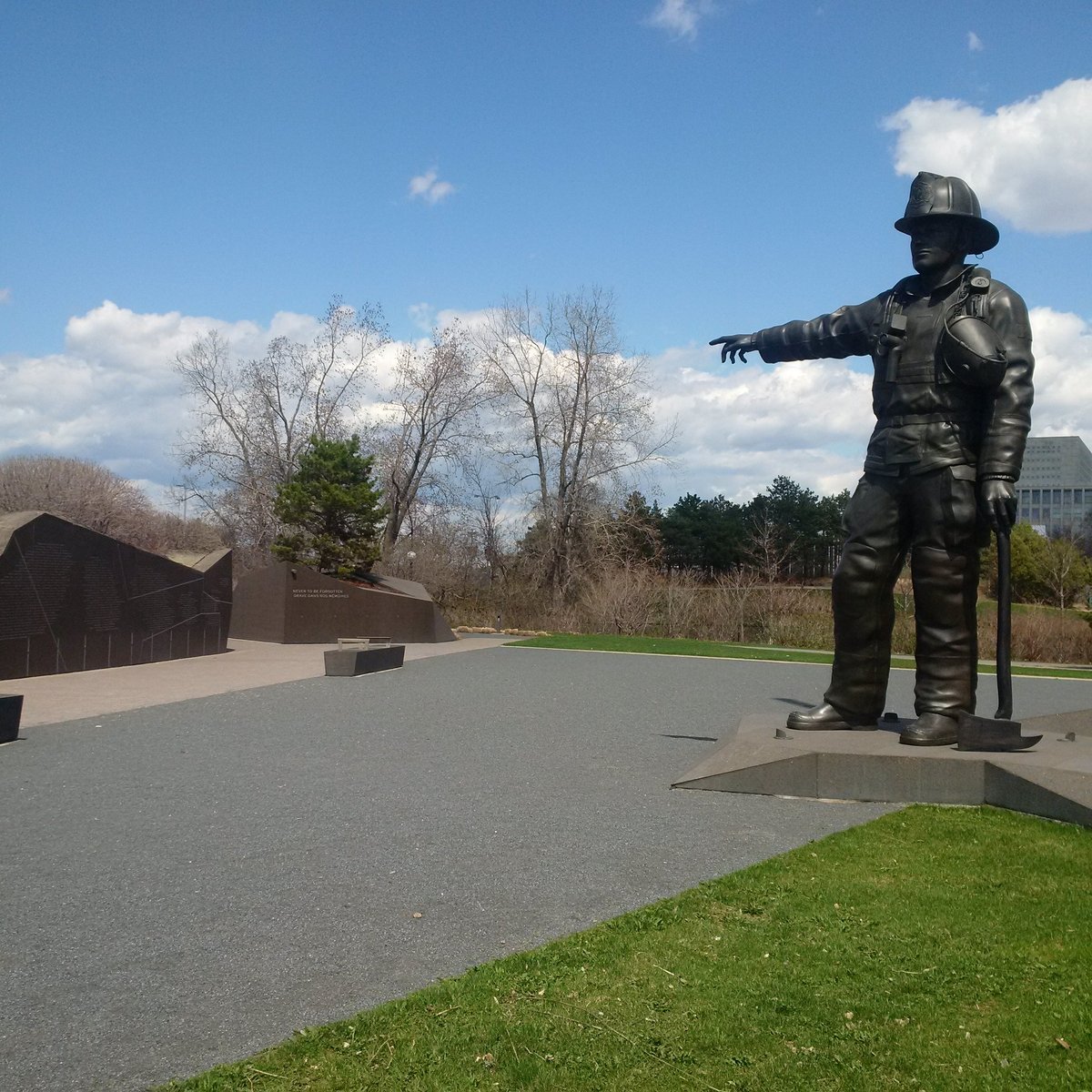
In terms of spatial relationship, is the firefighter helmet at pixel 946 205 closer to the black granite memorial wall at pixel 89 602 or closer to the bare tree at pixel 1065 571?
the black granite memorial wall at pixel 89 602

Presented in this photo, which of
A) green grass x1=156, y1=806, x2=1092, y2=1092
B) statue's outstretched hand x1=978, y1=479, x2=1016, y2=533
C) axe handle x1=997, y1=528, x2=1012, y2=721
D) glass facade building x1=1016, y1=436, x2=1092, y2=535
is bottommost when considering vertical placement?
green grass x1=156, y1=806, x2=1092, y2=1092

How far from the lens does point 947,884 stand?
4.77 metres

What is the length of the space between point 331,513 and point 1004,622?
2199cm

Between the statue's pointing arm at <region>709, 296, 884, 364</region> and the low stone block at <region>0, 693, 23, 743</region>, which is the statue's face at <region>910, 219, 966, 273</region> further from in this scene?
the low stone block at <region>0, 693, 23, 743</region>

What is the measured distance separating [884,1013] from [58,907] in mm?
3430

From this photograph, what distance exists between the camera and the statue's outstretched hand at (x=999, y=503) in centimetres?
671

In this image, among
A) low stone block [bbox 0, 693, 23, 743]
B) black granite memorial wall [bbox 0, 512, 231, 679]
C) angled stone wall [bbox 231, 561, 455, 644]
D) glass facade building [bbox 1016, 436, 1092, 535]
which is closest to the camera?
low stone block [bbox 0, 693, 23, 743]

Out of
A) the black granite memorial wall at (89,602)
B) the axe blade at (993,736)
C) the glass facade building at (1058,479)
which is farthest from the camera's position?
the glass facade building at (1058,479)

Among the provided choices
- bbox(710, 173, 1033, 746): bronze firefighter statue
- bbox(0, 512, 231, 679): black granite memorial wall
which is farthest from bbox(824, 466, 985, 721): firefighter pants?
bbox(0, 512, 231, 679): black granite memorial wall

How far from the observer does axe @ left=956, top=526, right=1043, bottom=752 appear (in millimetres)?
6691

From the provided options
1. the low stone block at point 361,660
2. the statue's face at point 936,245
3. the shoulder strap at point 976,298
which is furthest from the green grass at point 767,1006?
the low stone block at point 361,660

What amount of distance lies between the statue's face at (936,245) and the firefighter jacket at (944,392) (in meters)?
0.13

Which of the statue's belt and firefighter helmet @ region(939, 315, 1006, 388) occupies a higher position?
firefighter helmet @ region(939, 315, 1006, 388)

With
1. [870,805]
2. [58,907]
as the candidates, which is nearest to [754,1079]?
[58,907]
